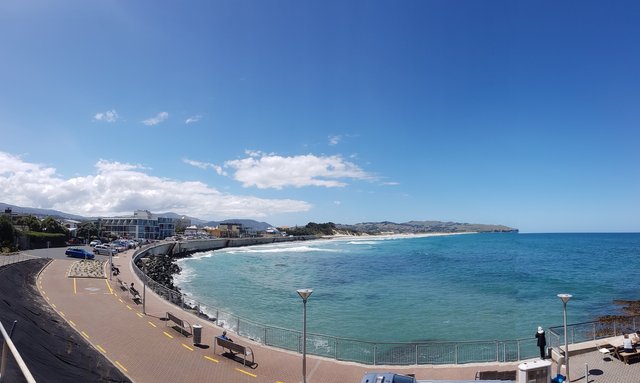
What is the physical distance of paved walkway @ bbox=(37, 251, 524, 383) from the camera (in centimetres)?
1345

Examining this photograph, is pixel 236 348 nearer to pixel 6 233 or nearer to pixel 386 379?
pixel 386 379

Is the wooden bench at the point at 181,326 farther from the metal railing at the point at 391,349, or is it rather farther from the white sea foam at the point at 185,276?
the white sea foam at the point at 185,276

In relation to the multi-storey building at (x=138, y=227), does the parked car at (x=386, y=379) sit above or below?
below

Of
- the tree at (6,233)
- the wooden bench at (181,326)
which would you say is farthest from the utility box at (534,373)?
the tree at (6,233)

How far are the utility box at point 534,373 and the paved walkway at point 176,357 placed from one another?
1868 millimetres

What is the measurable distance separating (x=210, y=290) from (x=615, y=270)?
2465 inches

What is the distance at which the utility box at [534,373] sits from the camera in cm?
1164

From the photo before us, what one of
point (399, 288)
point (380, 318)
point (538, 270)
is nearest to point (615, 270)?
point (538, 270)

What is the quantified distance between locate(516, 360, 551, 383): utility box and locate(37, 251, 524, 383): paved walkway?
6.13ft

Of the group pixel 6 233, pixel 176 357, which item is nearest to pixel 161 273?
pixel 6 233

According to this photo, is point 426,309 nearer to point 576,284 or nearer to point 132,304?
point 132,304

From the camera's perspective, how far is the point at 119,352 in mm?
15078

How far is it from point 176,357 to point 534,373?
1214 cm

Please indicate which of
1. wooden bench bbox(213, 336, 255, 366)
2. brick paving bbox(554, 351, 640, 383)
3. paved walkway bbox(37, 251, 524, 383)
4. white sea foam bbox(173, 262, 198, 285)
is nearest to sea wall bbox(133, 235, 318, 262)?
white sea foam bbox(173, 262, 198, 285)
